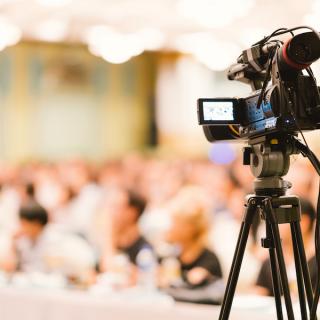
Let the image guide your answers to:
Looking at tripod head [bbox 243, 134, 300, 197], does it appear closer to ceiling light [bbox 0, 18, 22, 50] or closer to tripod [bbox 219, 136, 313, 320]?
tripod [bbox 219, 136, 313, 320]

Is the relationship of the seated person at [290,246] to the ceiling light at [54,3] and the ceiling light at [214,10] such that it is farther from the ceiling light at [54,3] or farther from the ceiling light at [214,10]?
the ceiling light at [54,3]

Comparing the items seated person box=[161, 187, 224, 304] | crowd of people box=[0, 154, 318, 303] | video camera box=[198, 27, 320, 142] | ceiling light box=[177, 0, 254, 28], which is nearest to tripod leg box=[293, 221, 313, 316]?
video camera box=[198, 27, 320, 142]

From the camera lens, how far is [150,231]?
14.5 ft

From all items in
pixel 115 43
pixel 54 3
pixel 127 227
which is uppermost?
pixel 54 3

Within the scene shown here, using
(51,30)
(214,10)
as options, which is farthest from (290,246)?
(51,30)

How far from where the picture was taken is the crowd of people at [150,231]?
3.30 m

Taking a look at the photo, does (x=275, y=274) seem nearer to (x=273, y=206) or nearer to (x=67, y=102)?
(x=273, y=206)

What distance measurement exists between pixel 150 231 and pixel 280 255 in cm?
298

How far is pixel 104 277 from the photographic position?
3.48m

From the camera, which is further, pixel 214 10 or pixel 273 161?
pixel 214 10

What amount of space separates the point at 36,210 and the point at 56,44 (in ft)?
16.8

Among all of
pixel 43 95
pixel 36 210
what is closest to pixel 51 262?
pixel 36 210

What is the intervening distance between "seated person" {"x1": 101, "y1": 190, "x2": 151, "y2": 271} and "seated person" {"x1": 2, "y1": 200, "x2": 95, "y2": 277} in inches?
7.1

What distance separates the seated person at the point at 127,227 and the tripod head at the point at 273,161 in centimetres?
246
